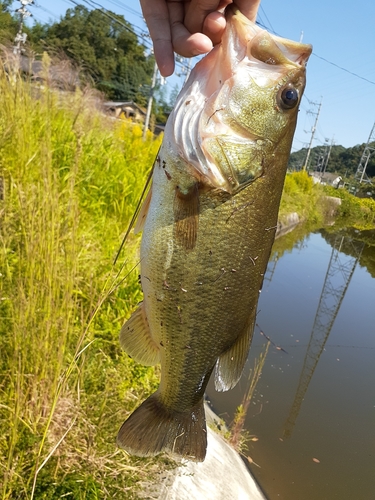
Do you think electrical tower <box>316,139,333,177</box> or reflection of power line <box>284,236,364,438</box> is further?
electrical tower <box>316,139,333,177</box>

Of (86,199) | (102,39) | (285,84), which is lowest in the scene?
(86,199)

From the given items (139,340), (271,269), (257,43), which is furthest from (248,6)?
(271,269)

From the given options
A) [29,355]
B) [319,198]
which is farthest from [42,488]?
[319,198]

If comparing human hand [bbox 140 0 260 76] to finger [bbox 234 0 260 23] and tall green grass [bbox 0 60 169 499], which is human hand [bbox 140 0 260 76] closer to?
finger [bbox 234 0 260 23]

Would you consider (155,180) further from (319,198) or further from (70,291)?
(319,198)

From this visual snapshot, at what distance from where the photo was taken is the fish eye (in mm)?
1444

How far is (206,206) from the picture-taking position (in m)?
1.36

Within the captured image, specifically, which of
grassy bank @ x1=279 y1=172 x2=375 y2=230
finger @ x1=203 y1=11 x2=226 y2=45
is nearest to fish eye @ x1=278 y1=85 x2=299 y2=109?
finger @ x1=203 y1=11 x2=226 y2=45

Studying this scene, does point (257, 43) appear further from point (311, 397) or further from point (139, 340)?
point (311, 397)

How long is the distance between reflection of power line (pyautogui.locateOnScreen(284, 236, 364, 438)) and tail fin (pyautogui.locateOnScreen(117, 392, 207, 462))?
3.88 m

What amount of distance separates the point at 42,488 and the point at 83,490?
0.75 ft

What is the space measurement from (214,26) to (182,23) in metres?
0.27

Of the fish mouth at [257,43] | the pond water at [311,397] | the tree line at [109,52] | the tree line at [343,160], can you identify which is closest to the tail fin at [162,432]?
the fish mouth at [257,43]

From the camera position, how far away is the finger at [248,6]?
1.41 meters
